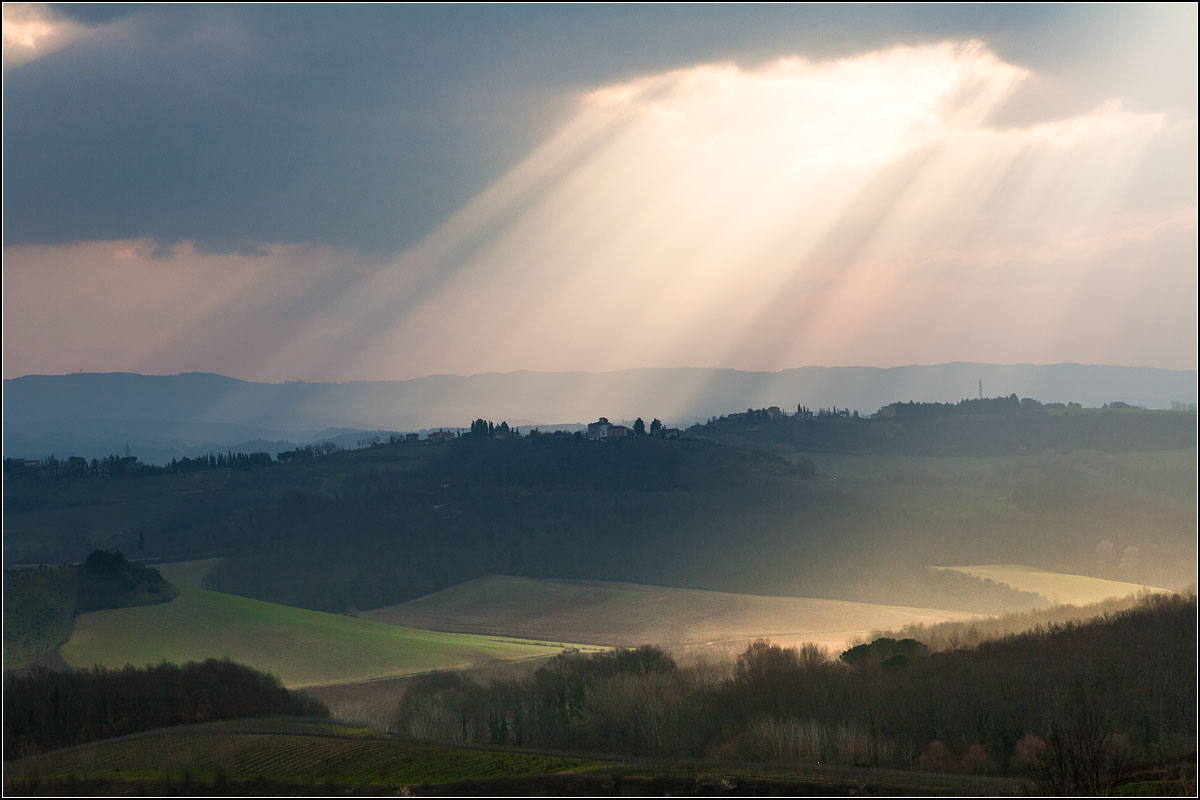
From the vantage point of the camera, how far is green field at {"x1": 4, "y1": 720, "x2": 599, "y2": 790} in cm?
5488

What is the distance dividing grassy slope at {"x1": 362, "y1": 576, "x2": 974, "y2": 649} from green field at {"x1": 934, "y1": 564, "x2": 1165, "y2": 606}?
41.9 feet

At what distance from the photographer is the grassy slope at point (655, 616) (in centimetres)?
15838

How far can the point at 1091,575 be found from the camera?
6806 inches

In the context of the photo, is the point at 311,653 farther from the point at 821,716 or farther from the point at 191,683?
the point at 821,716

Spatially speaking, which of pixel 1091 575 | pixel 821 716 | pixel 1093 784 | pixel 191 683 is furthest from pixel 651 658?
pixel 1091 575

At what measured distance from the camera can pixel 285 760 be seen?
196ft

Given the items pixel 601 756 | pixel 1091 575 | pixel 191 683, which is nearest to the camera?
pixel 601 756

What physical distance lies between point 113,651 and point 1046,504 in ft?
510

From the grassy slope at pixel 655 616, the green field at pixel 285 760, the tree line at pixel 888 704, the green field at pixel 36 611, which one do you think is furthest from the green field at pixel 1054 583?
the green field at pixel 36 611

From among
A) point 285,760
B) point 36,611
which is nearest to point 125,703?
point 285,760

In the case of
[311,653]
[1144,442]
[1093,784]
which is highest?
[1144,442]

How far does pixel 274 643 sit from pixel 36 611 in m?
30.8

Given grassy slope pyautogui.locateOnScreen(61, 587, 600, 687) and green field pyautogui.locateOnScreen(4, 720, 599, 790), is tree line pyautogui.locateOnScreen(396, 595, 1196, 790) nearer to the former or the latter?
green field pyautogui.locateOnScreen(4, 720, 599, 790)

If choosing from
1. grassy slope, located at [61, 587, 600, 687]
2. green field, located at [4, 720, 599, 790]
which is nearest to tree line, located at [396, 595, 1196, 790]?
green field, located at [4, 720, 599, 790]
